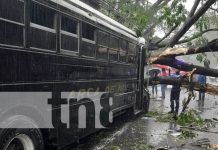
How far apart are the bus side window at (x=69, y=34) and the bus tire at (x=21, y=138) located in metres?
1.75

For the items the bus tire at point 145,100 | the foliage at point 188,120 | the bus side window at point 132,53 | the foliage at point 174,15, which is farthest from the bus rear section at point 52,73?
the foliage at point 174,15

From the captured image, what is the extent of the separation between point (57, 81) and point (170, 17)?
383 inches

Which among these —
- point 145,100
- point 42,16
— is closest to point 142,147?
point 42,16

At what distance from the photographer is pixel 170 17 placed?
15305mm

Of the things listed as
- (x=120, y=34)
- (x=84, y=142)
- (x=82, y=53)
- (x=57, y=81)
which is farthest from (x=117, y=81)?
(x=57, y=81)

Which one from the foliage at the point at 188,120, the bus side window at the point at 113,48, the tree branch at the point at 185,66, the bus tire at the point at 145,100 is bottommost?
the foliage at the point at 188,120

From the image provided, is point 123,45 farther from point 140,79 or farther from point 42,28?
point 42,28

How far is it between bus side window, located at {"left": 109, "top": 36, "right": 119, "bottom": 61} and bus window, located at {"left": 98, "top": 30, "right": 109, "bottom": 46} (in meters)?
0.44

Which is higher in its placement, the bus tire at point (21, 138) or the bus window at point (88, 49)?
the bus window at point (88, 49)

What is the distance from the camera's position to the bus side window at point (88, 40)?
7762 millimetres

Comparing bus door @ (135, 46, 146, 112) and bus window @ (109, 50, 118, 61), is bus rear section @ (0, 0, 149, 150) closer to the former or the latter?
bus window @ (109, 50, 118, 61)

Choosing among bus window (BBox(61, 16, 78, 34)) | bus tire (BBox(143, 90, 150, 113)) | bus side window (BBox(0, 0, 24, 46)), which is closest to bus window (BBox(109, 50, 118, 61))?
bus window (BBox(61, 16, 78, 34))

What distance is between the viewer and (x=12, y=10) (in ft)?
17.1

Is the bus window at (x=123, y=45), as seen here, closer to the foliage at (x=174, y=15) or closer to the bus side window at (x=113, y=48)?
the bus side window at (x=113, y=48)
